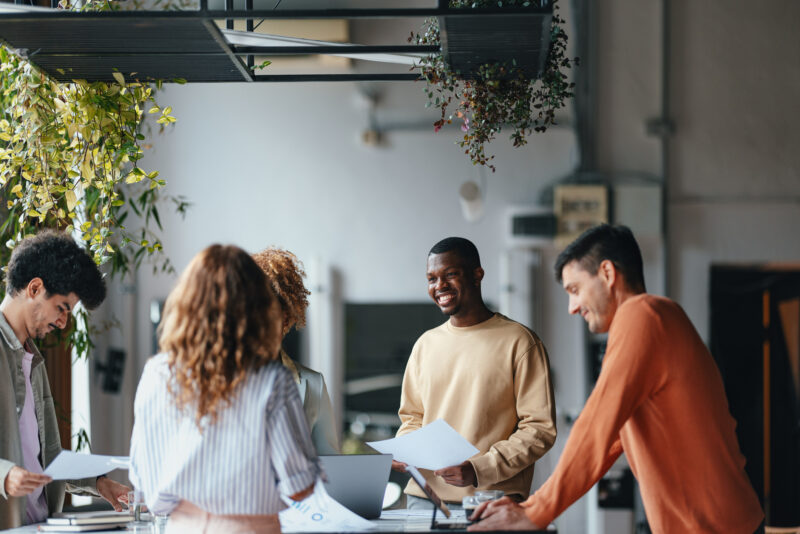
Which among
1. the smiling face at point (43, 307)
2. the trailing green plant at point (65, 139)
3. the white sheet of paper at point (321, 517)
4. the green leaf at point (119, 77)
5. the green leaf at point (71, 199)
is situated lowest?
the white sheet of paper at point (321, 517)

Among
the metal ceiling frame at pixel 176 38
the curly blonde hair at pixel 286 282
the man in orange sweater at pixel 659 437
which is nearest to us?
the man in orange sweater at pixel 659 437

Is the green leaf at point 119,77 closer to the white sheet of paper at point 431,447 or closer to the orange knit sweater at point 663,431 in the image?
the white sheet of paper at point 431,447

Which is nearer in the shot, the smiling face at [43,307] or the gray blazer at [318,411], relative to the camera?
the smiling face at [43,307]

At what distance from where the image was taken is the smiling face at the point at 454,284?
131 inches

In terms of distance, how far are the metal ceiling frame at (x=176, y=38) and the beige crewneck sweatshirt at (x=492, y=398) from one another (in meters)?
1.00

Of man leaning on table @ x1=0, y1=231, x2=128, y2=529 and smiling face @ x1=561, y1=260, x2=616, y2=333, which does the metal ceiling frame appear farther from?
smiling face @ x1=561, y1=260, x2=616, y2=333

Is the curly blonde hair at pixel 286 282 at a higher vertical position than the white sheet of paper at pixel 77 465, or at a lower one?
higher

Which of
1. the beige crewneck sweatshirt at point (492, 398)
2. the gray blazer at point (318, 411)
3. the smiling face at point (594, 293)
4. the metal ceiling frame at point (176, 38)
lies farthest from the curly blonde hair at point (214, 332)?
the beige crewneck sweatshirt at point (492, 398)

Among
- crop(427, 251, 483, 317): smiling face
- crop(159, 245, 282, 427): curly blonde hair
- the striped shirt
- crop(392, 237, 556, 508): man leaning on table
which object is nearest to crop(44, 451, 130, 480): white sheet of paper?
the striped shirt

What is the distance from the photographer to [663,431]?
2393 mm

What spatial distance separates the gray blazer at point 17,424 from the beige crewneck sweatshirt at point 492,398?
114cm

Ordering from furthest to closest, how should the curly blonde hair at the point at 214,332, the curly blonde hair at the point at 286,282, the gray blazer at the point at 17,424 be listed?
1. the curly blonde hair at the point at 286,282
2. the gray blazer at the point at 17,424
3. the curly blonde hair at the point at 214,332

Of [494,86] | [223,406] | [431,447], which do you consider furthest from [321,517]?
[494,86]

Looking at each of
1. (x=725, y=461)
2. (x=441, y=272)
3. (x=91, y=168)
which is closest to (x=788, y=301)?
(x=441, y=272)
